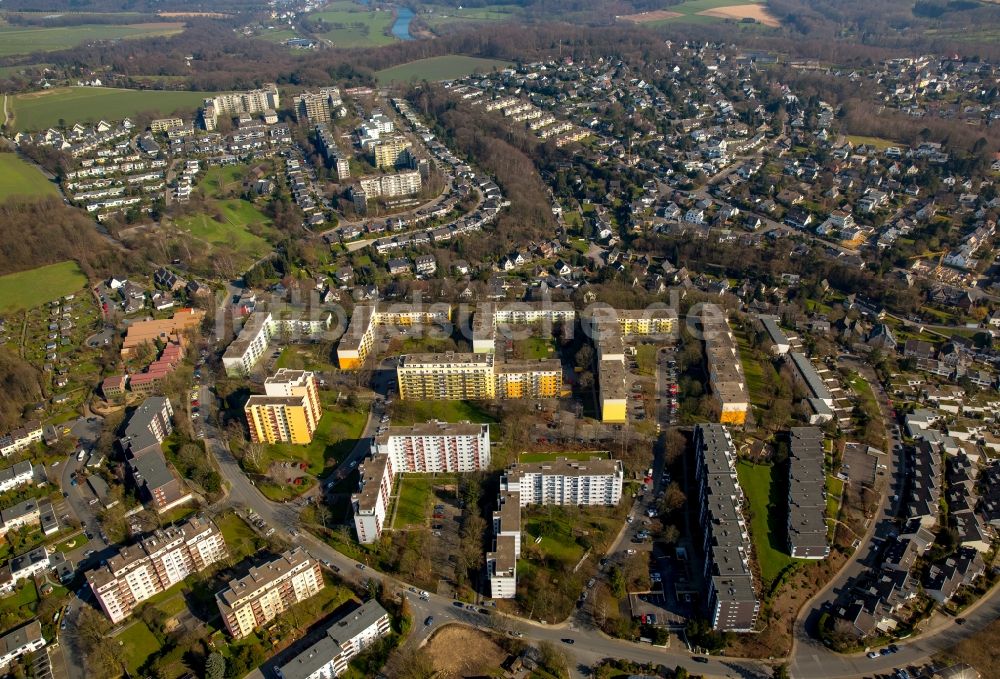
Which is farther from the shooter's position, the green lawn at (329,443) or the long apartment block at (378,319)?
the long apartment block at (378,319)

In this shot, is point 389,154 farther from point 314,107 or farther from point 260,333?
point 260,333

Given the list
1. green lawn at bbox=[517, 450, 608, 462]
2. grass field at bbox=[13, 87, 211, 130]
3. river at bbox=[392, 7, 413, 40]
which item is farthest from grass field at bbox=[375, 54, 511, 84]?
green lawn at bbox=[517, 450, 608, 462]

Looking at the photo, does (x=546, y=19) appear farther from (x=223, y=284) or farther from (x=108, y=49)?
(x=223, y=284)

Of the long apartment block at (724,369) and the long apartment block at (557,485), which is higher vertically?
the long apartment block at (724,369)

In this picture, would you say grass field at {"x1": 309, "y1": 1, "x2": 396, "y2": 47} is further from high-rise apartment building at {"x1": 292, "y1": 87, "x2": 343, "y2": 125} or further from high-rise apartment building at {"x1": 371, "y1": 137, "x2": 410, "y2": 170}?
high-rise apartment building at {"x1": 371, "y1": 137, "x2": 410, "y2": 170}

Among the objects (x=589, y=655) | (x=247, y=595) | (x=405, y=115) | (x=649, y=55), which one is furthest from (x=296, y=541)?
(x=649, y=55)

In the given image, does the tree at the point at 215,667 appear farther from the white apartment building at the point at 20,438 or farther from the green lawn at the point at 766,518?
the green lawn at the point at 766,518

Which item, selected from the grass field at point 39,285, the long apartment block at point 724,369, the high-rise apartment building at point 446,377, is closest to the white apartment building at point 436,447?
the high-rise apartment building at point 446,377

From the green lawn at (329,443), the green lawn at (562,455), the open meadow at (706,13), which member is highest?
the open meadow at (706,13)
